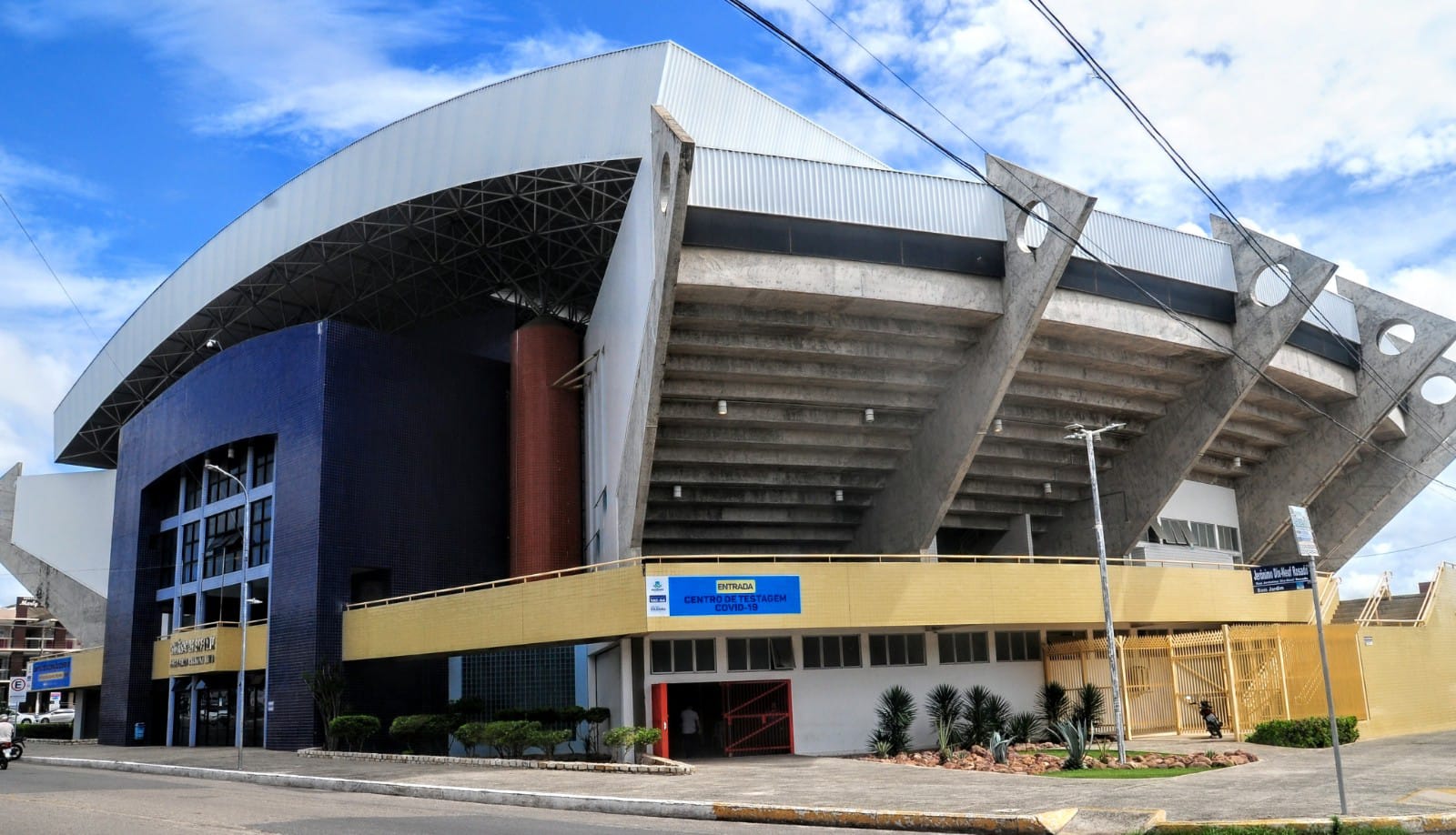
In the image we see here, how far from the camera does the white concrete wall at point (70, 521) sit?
5884 centimetres

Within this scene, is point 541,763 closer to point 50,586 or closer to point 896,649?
point 896,649

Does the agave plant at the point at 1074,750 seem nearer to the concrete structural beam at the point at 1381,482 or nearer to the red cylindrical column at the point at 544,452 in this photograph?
the red cylindrical column at the point at 544,452

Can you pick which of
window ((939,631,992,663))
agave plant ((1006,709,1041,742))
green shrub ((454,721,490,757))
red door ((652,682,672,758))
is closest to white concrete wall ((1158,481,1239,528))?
window ((939,631,992,663))

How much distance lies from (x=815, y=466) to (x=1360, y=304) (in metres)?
22.6

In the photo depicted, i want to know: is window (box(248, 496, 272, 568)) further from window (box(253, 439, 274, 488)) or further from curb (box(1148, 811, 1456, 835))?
curb (box(1148, 811, 1456, 835))

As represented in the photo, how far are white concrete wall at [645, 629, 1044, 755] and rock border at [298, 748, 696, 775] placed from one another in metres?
3.78

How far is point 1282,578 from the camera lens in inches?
653

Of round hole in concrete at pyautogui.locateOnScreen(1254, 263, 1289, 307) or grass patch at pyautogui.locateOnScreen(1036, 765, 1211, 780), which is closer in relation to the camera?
grass patch at pyautogui.locateOnScreen(1036, 765, 1211, 780)

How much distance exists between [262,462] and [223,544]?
12.9 feet

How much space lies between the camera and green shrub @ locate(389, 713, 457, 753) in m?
32.8

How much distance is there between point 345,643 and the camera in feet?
123

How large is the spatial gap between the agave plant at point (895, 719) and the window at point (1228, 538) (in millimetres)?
22292

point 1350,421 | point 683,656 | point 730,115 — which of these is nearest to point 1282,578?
point 683,656

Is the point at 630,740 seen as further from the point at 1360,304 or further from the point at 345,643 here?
the point at 1360,304
